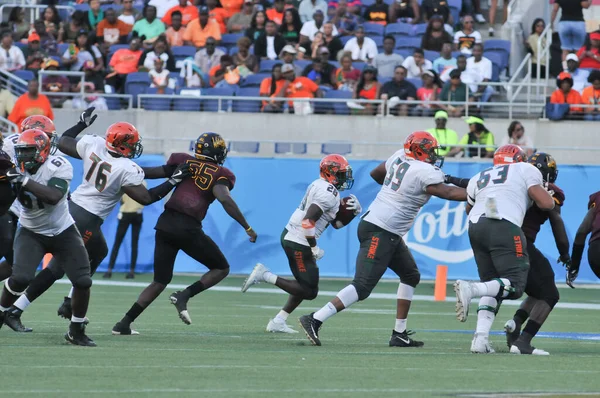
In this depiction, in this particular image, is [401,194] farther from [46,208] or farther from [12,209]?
[12,209]

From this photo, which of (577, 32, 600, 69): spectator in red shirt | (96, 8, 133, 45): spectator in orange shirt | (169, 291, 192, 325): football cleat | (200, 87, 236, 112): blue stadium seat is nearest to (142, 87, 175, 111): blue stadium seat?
(200, 87, 236, 112): blue stadium seat

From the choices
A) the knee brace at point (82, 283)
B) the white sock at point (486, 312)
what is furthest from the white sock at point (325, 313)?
the knee brace at point (82, 283)

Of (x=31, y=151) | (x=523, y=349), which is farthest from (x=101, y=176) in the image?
(x=523, y=349)

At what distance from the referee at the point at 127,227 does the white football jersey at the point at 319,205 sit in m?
6.77

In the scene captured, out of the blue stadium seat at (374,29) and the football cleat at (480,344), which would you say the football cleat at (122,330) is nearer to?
the football cleat at (480,344)

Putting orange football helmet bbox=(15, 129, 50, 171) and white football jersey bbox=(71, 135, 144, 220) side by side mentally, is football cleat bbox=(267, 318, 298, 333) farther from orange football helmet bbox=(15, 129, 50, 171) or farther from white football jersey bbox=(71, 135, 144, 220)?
orange football helmet bbox=(15, 129, 50, 171)

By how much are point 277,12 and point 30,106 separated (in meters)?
5.59

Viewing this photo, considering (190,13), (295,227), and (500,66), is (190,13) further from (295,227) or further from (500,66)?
(295,227)

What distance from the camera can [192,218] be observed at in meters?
10.6

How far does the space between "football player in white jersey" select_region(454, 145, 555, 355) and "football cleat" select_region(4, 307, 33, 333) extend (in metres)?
3.80

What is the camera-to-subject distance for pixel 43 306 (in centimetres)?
1322

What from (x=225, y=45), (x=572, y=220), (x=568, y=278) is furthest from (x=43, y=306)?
(x=225, y=45)

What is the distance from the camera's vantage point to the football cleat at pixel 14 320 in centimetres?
1031

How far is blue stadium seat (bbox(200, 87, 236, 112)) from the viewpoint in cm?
2020
